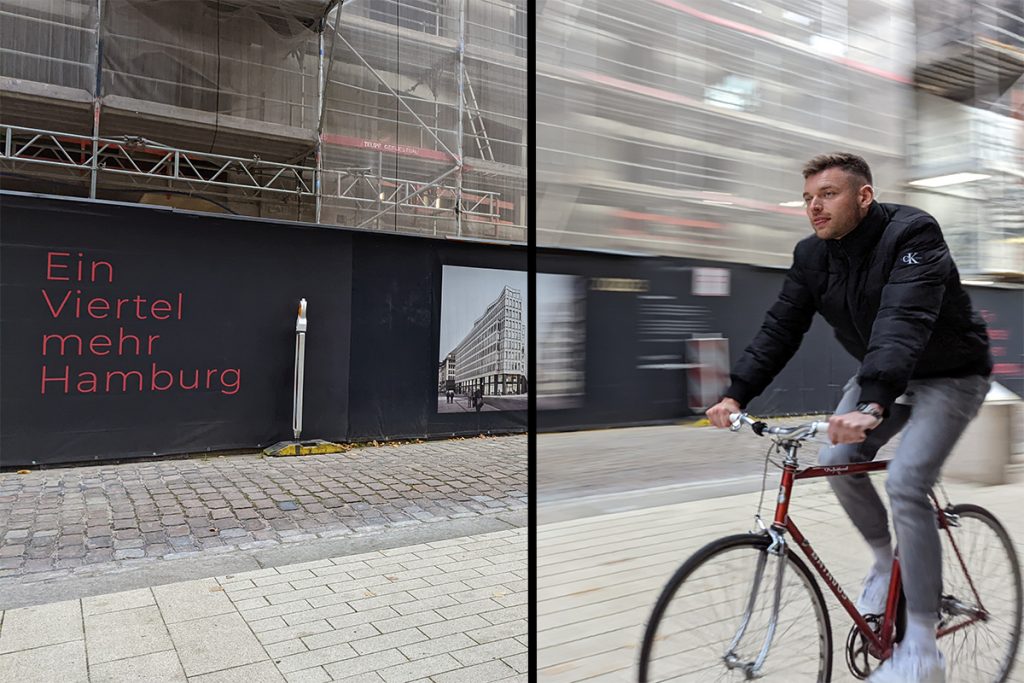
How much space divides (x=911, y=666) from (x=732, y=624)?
1.42 ft

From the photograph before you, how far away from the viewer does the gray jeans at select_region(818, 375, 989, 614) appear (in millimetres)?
1715

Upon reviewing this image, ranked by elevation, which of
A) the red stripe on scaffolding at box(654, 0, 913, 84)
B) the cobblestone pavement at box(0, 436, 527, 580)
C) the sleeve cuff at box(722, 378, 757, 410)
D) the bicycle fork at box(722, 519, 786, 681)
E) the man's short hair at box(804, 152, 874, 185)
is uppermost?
the red stripe on scaffolding at box(654, 0, 913, 84)

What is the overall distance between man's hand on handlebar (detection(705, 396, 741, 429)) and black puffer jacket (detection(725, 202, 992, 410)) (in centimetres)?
14

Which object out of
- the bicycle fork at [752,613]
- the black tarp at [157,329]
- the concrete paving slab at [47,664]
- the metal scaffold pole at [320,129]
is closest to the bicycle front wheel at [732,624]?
the bicycle fork at [752,613]

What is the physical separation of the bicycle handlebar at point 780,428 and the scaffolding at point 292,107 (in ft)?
26.7

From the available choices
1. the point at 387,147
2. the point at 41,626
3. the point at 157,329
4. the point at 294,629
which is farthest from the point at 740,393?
the point at 387,147

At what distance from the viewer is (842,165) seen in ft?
5.76

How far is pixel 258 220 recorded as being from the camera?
28.6ft

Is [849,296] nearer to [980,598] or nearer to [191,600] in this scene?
[980,598]

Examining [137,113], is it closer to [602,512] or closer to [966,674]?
[602,512]

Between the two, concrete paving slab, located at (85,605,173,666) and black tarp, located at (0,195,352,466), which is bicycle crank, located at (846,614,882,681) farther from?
black tarp, located at (0,195,352,466)

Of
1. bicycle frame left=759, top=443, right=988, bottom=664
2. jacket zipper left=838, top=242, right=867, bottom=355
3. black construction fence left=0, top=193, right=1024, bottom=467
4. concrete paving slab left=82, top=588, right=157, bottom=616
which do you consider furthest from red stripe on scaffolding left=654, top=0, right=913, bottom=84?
concrete paving slab left=82, top=588, right=157, bottom=616

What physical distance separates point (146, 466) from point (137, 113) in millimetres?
4633

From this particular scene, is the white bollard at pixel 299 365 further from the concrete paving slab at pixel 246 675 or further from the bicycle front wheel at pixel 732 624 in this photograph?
the bicycle front wheel at pixel 732 624
